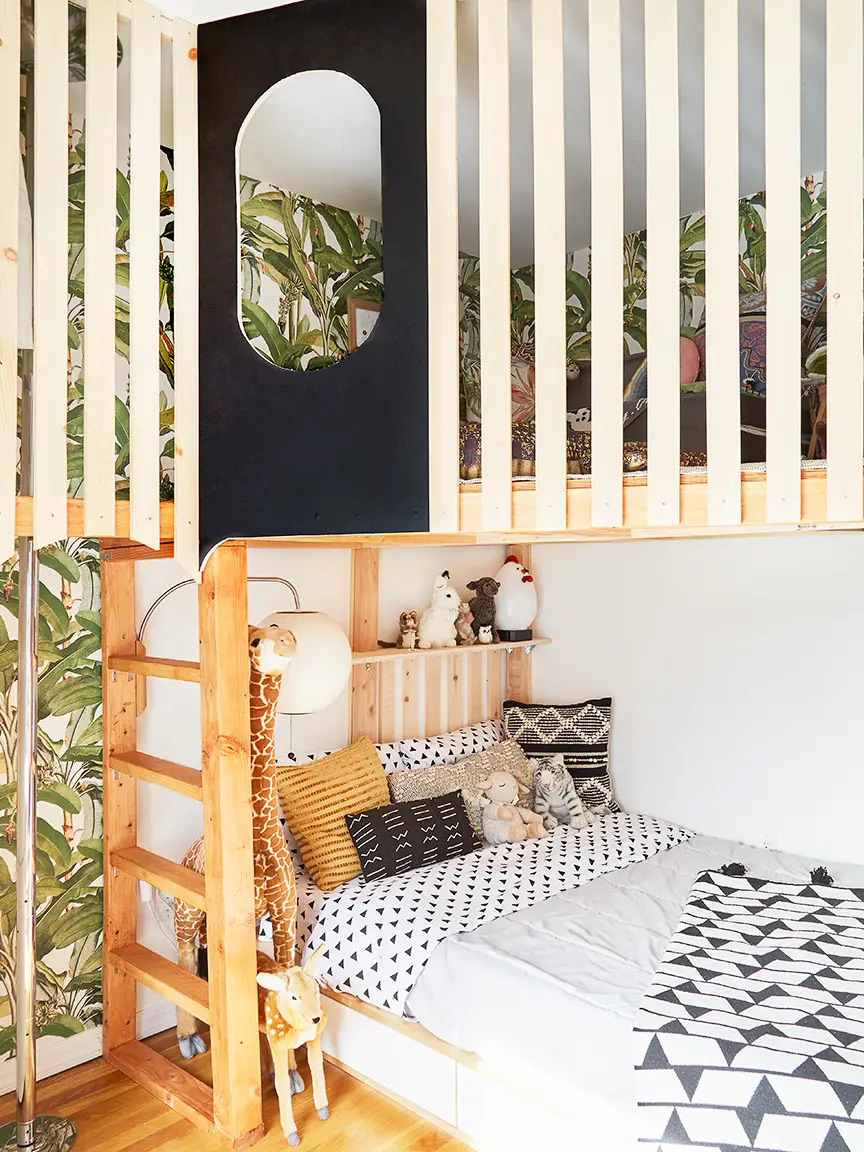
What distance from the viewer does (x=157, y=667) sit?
221 centimetres

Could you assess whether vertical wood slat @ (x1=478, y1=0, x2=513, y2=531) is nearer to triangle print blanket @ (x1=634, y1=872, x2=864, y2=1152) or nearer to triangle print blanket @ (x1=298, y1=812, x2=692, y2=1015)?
triangle print blanket @ (x1=634, y1=872, x2=864, y2=1152)

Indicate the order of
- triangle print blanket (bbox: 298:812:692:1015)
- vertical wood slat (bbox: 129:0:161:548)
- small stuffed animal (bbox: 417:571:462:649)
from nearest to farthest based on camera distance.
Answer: vertical wood slat (bbox: 129:0:161:548) < triangle print blanket (bbox: 298:812:692:1015) < small stuffed animal (bbox: 417:571:462:649)

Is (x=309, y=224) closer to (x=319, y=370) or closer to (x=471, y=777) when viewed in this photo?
(x=319, y=370)

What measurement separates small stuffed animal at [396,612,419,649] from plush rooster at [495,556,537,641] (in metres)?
0.50

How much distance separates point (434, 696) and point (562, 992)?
159 cm

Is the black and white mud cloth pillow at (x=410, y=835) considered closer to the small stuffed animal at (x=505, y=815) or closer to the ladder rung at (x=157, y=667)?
the small stuffed animal at (x=505, y=815)

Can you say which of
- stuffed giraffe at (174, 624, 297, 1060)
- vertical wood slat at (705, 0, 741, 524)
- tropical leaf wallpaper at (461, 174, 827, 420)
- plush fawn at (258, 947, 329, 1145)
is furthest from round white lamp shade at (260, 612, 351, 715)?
vertical wood slat at (705, 0, 741, 524)

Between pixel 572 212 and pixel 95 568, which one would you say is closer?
pixel 95 568

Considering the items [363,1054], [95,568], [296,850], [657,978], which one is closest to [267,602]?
[95,568]

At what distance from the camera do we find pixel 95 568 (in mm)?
2473

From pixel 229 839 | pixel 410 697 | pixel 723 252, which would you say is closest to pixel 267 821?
pixel 229 839

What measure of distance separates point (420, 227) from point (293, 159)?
112 centimetres

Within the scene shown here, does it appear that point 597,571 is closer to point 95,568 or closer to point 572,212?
point 572,212

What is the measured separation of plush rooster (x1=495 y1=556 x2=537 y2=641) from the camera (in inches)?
141
